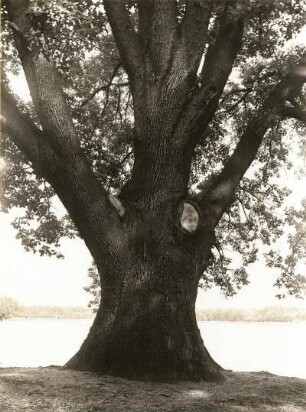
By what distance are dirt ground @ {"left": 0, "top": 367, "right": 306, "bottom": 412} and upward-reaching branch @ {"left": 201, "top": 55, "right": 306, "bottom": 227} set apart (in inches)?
111

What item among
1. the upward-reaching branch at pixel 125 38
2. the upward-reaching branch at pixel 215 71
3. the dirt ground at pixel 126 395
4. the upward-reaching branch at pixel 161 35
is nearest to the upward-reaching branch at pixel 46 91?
the upward-reaching branch at pixel 125 38

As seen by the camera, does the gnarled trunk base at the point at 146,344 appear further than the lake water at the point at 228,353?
No

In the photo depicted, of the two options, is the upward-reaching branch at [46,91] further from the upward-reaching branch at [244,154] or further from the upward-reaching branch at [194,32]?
the upward-reaching branch at [244,154]

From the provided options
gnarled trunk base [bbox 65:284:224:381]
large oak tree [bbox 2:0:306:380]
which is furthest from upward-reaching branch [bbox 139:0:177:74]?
gnarled trunk base [bbox 65:284:224:381]

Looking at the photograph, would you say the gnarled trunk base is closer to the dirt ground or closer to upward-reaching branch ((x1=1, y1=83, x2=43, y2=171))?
the dirt ground

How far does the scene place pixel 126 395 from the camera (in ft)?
19.6

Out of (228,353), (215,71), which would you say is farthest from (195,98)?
(228,353)

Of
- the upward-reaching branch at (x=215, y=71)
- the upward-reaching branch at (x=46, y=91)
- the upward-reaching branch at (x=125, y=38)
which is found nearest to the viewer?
the upward-reaching branch at (x=46, y=91)

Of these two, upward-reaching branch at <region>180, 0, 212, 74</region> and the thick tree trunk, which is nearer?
the thick tree trunk

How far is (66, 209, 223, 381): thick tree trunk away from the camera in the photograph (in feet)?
23.1

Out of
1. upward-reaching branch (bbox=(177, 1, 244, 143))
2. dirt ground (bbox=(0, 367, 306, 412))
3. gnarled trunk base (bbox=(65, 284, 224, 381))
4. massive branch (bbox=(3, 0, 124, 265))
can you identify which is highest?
upward-reaching branch (bbox=(177, 1, 244, 143))

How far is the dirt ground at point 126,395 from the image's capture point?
5.38m

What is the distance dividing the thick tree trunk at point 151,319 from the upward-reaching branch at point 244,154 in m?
1.11

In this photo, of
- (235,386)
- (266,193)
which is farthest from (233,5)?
(266,193)
